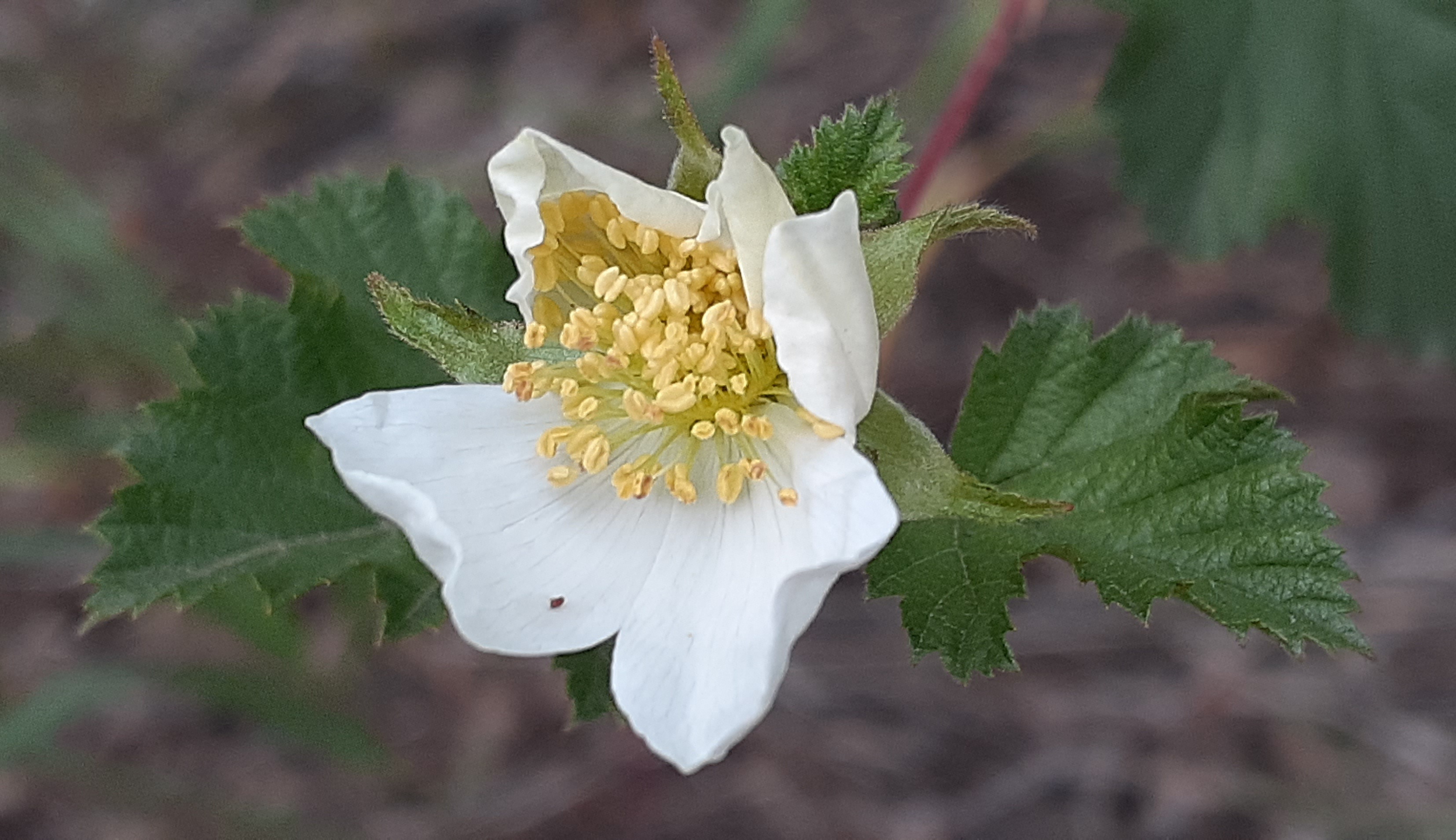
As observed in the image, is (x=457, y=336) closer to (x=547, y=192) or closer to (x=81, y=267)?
(x=547, y=192)

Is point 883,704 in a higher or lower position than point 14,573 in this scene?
lower

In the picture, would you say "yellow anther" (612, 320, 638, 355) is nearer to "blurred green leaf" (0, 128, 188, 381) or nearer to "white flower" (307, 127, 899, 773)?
"white flower" (307, 127, 899, 773)

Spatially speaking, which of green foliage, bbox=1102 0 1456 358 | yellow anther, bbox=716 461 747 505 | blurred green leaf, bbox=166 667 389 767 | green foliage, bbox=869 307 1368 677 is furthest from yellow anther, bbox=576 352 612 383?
blurred green leaf, bbox=166 667 389 767

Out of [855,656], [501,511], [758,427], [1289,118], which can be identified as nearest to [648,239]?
[758,427]

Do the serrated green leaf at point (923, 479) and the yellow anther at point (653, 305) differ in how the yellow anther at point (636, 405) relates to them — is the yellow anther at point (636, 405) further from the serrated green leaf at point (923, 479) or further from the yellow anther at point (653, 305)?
the serrated green leaf at point (923, 479)

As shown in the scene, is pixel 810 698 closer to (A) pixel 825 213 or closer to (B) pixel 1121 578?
(B) pixel 1121 578

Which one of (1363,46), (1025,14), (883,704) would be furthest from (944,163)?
(883,704)
